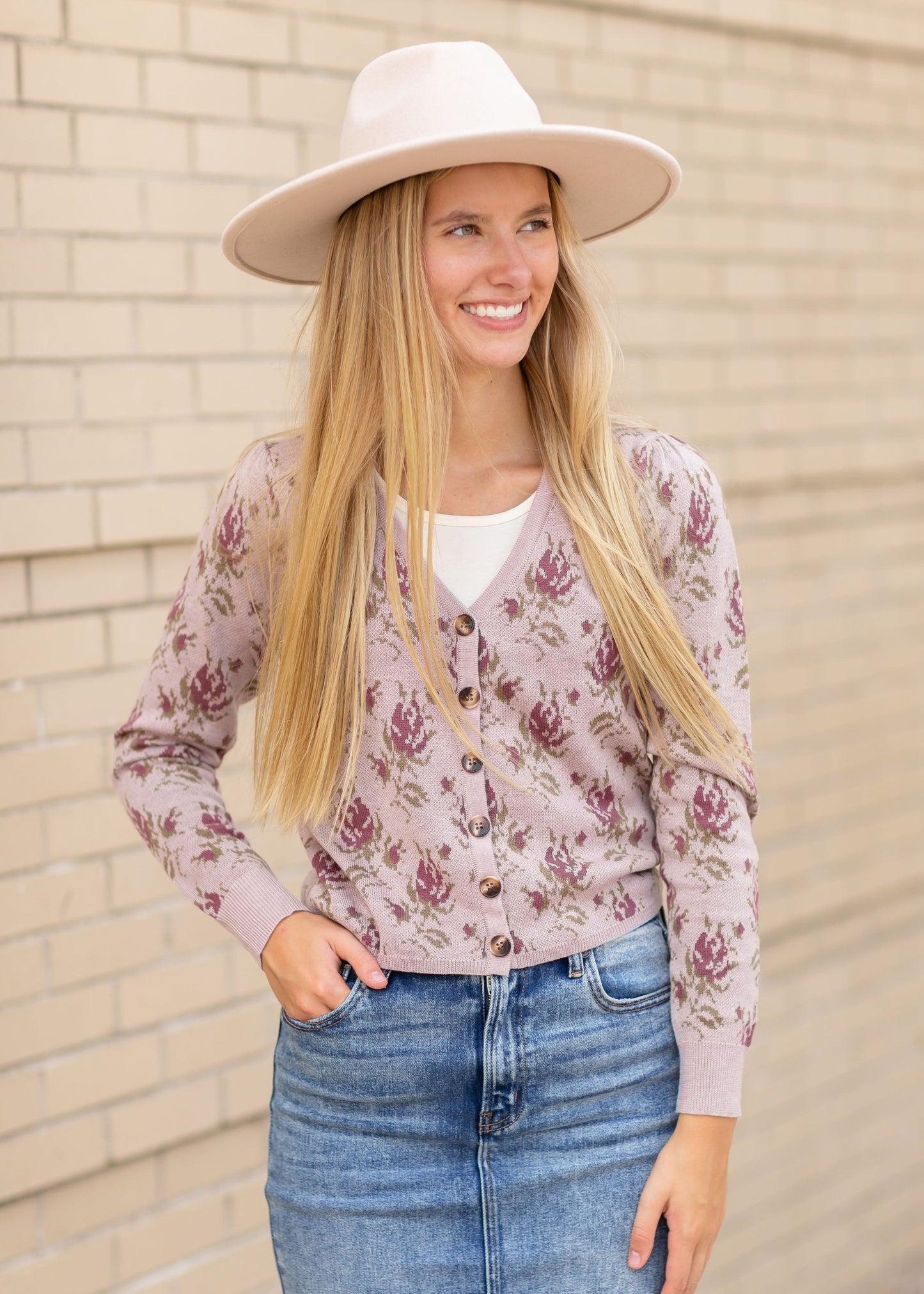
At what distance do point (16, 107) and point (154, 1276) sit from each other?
2211mm

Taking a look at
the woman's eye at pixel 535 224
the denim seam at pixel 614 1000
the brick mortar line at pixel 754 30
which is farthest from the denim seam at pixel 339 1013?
the brick mortar line at pixel 754 30

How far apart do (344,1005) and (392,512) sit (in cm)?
60

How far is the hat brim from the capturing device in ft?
5.52

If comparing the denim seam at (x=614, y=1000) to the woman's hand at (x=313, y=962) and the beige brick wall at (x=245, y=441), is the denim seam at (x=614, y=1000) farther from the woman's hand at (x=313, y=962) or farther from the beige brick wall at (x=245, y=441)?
the beige brick wall at (x=245, y=441)

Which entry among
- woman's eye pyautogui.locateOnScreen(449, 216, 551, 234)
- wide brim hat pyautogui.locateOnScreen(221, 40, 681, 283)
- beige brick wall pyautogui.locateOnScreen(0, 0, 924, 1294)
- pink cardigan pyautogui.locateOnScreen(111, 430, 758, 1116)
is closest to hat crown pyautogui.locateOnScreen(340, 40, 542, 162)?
wide brim hat pyautogui.locateOnScreen(221, 40, 681, 283)

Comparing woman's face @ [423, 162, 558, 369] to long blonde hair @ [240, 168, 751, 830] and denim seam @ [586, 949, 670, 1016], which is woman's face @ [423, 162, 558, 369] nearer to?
long blonde hair @ [240, 168, 751, 830]

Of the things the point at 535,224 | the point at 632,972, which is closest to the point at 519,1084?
the point at 632,972

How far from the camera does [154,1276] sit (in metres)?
2.95

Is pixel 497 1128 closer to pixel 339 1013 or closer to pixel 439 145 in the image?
pixel 339 1013

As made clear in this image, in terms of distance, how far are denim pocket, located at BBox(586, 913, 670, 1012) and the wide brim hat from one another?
934 millimetres

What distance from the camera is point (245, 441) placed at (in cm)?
292

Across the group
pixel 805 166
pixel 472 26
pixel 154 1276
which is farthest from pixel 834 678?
pixel 154 1276

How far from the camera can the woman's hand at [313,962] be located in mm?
1793

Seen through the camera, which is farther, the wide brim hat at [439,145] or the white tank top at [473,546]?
the white tank top at [473,546]
